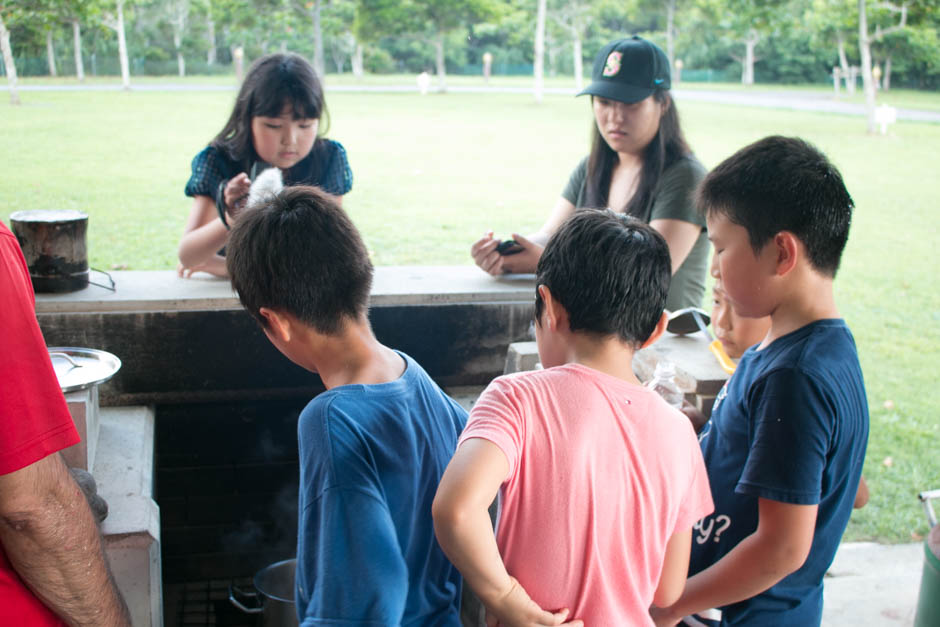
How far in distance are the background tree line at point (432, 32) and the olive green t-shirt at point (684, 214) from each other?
2.69 meters

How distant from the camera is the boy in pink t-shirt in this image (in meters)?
1.08

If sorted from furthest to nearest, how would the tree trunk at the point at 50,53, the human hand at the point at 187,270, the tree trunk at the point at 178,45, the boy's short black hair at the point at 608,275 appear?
the tree trunk at the point at 178,45 → the tree trunk at the point at 50,53 → the human hand at the point at 187,270 → the boy's short black hair at the point at 608,275

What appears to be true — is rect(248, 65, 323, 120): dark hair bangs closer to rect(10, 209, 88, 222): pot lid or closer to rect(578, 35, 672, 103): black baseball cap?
rect(10, 209, 88, 222): pot lid

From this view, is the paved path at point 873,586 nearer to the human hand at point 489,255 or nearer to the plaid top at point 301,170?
the human hand at point 489,255

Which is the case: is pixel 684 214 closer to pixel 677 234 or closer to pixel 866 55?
pixel 677 234

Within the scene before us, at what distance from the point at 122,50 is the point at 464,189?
206 inches

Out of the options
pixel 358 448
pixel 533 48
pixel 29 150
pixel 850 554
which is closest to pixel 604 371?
pixel 358 448

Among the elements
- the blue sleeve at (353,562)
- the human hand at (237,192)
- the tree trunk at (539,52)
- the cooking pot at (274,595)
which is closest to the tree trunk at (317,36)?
the tree trunk at (539,52)

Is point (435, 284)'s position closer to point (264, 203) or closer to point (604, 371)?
point (264, 203)

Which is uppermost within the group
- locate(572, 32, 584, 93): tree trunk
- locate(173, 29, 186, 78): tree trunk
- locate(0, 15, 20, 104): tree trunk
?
locate(572, 32, 584, 93): tree trunk

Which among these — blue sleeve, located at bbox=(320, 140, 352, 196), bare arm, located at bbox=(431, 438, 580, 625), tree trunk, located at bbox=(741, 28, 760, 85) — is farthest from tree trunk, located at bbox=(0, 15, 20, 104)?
tree trunk, located at bbox=(741, 28, 760, 85)

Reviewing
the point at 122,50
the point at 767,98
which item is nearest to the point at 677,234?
the point at 122,50

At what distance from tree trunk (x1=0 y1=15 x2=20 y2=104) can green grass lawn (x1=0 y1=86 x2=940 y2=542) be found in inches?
4.4

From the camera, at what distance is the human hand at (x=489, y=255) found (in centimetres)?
268
